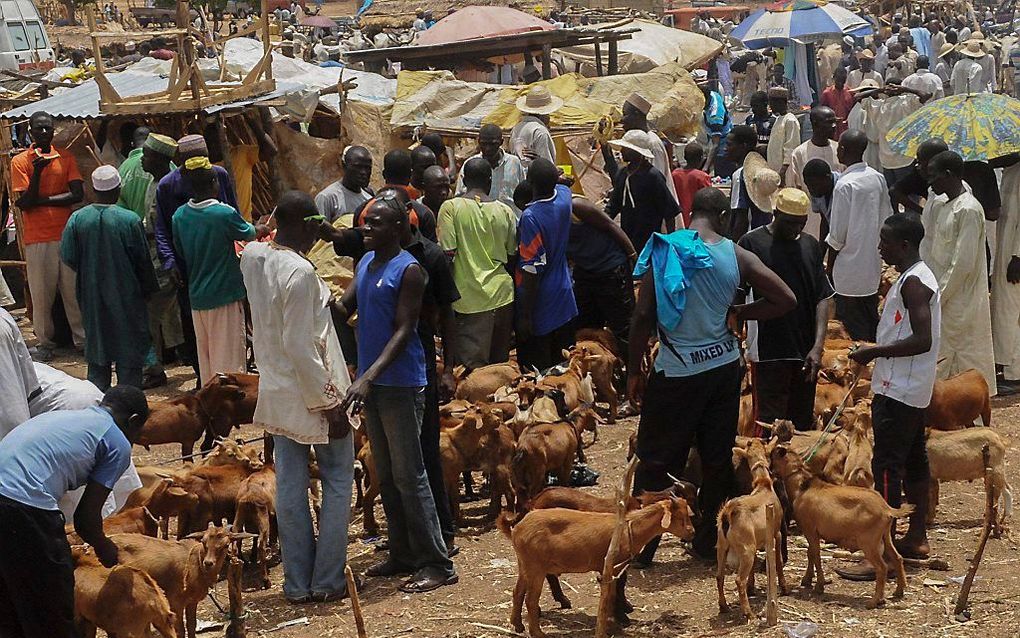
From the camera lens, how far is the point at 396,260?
21.8 ft

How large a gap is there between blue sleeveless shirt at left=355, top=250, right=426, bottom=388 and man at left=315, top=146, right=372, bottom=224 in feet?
10.1

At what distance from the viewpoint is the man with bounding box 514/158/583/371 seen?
9477 mm

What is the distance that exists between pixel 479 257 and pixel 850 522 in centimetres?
421

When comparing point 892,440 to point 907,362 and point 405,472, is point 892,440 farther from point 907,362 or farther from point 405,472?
point 405,472

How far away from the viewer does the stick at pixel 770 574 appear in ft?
19.3

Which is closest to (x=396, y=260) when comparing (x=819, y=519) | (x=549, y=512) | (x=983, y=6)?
(x=549, y=512)

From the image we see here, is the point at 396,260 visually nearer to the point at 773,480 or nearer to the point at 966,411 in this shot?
the point at 773,480

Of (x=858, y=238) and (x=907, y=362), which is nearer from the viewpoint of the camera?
(x=907, y=362)

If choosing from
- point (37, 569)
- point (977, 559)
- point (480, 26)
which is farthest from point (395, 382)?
point (480, 26)

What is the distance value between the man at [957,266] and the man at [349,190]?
162 inches

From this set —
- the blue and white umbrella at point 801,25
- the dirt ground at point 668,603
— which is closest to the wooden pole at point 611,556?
the dirt ground at point 668,603

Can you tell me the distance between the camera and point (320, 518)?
22.5ft

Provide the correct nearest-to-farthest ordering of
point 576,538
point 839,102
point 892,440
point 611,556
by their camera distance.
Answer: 1. point 611,556
2. point 576,538
3. point 892,440
4. point 839,102

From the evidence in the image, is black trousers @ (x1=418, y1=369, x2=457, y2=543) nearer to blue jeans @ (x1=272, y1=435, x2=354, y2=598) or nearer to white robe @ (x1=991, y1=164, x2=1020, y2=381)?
blue jeans @ (x1=272, y1=435, x2=354, y2=598)
